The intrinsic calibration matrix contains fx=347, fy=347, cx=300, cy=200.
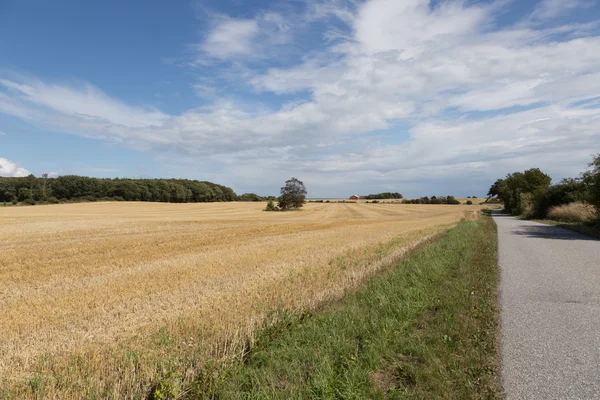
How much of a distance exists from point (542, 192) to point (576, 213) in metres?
15.1

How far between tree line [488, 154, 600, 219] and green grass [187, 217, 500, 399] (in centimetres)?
2332

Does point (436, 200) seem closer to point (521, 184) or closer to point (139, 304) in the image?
point (521, 184)

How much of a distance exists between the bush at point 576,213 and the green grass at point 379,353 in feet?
88.5

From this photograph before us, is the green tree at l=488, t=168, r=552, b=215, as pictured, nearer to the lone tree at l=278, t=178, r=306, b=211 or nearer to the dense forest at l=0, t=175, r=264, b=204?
the lone tree at l=278, t=178, r=306, b=211

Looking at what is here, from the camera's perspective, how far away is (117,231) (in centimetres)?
→ 2419

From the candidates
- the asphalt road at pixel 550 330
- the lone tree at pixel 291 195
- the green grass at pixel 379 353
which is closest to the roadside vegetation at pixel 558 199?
the asphalt road at pixel 550 330

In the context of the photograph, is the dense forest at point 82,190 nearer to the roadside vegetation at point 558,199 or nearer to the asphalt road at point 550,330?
the roadside vegetation at point 558,199

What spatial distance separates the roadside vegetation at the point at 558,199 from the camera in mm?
24250

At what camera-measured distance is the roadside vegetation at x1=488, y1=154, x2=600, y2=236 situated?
2425cm

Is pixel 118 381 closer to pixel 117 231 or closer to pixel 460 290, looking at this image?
pixel 460 290

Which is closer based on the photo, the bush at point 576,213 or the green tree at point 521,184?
the bush at point 576,213

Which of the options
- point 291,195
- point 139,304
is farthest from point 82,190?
point 139,304

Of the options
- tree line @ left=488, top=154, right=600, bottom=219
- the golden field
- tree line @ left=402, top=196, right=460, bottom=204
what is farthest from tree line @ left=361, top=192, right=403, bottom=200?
the golden field

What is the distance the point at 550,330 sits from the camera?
5613 mm
